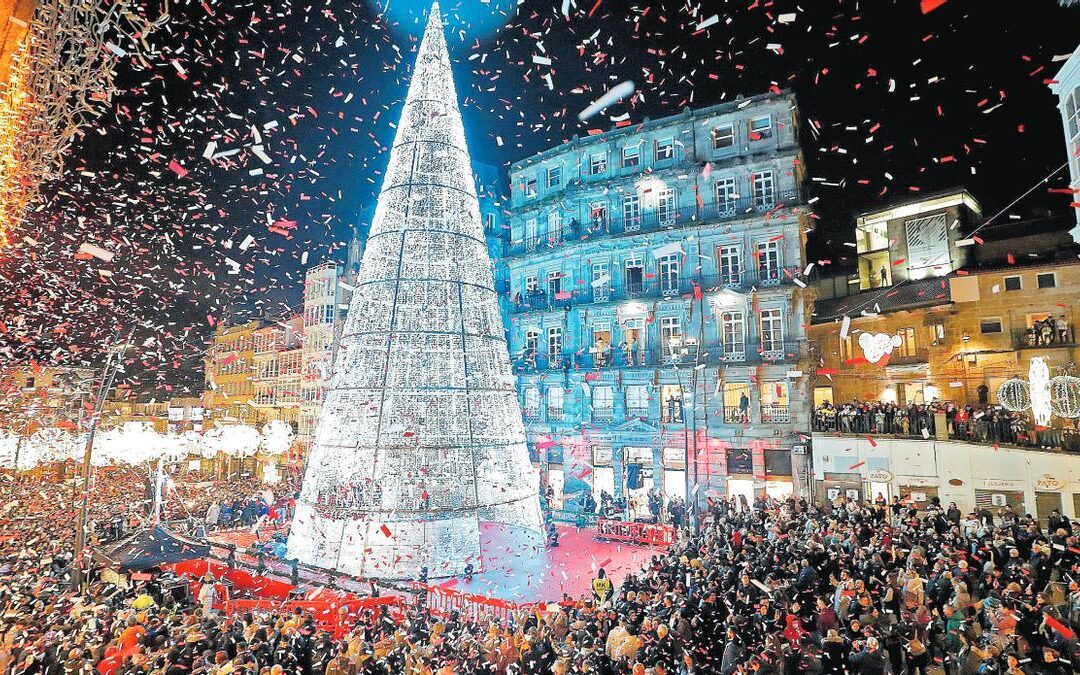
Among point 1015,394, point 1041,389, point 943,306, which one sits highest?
point 943,306

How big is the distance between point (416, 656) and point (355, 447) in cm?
715

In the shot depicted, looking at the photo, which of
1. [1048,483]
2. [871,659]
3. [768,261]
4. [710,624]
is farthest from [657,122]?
[871,659]

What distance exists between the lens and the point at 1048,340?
20375 millimetres

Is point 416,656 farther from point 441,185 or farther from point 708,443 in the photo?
point 708,443

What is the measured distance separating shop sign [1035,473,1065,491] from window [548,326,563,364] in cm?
2031

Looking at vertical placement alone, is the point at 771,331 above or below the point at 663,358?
above

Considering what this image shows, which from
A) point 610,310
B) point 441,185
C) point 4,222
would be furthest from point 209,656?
point 610,310

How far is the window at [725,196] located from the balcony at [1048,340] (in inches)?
501

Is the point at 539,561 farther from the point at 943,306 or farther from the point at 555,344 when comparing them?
the point at 943,306

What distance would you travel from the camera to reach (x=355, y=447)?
15094mm

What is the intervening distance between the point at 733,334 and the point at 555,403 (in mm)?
10284

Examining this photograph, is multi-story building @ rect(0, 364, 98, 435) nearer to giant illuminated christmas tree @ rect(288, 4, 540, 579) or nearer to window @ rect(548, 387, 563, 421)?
window @ rect(548, 387, 563, 421)

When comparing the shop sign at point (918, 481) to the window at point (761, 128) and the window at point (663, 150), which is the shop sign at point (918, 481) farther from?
the window at point (663, 150)

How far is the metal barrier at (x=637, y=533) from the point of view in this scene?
21.2 metres
